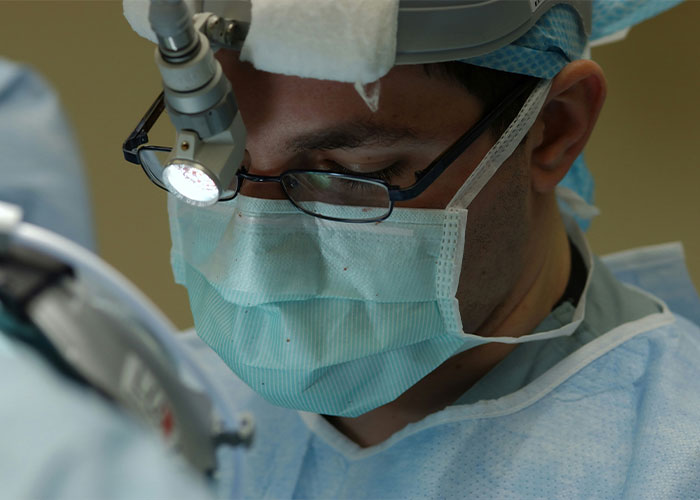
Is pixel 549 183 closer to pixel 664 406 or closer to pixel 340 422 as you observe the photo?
pixel 664 406

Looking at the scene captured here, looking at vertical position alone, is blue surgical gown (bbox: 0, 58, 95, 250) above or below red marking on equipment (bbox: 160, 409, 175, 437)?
above

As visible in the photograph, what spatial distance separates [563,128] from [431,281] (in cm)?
33

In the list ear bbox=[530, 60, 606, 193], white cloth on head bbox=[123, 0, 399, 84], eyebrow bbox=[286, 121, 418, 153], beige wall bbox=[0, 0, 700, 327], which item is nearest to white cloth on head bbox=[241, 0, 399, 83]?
white cloth on head bbox=[123, 0, 399, 84]

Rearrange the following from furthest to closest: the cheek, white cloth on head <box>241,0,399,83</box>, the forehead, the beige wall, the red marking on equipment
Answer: the beige wall, the cheek, the forehead, white cloth on head <box>241,0,399,83</box>, the red marking on equipment

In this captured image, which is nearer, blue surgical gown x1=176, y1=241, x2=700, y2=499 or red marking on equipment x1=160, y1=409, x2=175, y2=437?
red marking on equipment x1=160, y1=409, x2=175, y2=437

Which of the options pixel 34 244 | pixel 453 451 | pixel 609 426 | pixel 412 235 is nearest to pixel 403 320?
pixel 412 235

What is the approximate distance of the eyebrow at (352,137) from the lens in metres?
0.94

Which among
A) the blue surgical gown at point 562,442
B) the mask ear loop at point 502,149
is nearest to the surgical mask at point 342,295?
the mask ear loop at point 502,149

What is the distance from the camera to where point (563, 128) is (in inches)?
44.6

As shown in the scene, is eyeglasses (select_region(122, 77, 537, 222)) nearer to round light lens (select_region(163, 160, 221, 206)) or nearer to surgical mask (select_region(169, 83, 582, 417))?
surgical mask (select_region(169, 83, 582, 417))

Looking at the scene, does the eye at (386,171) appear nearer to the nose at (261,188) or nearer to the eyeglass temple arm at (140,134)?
the nose at (261,188)

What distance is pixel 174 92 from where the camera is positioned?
78 cm

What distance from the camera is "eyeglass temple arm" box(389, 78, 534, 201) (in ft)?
3.10

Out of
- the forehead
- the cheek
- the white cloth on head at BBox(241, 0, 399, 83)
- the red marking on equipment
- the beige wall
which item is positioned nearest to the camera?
the red marking on equipment
